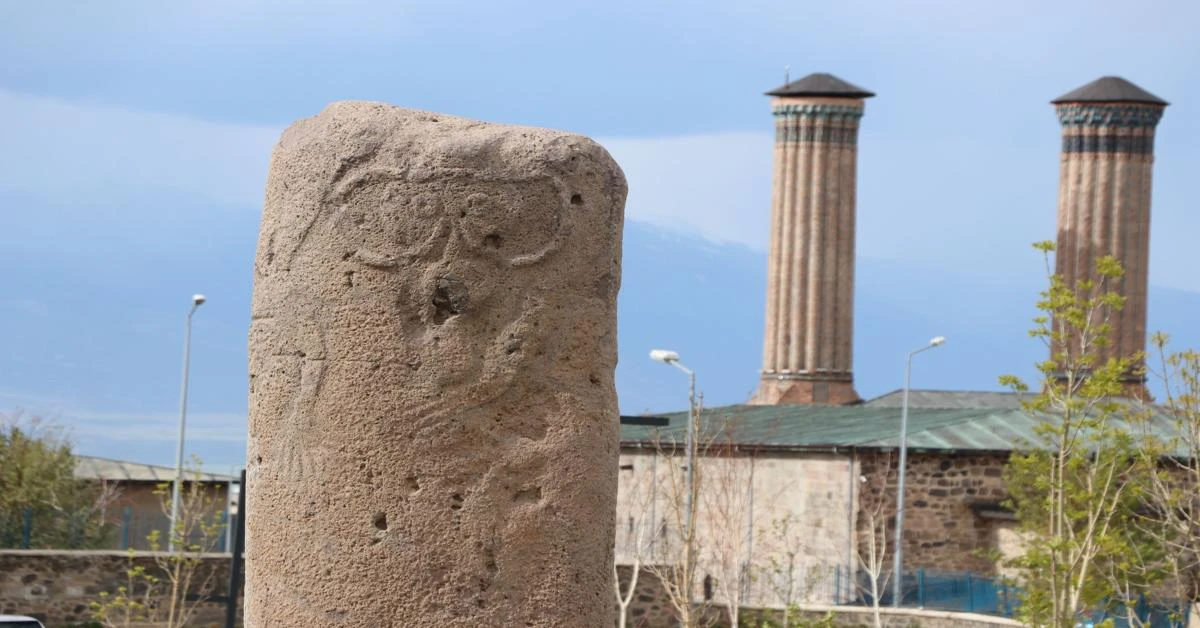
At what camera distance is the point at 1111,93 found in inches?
1478

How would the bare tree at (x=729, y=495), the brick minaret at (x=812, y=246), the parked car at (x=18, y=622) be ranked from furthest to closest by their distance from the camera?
the brick minaret at (x=812, y=246), the bare tree at (x=729, y=495), the parked car at (x=18, y=622)

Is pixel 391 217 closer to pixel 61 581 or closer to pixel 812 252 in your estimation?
pixel 61 581

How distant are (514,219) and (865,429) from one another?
25138mm

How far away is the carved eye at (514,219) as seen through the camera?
14.5 feet

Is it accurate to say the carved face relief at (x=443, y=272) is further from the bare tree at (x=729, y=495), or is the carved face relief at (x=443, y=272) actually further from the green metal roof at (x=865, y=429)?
the bare tree at (x=729, y=495)

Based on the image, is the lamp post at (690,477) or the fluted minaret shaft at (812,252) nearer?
the lamp post at (690,477)

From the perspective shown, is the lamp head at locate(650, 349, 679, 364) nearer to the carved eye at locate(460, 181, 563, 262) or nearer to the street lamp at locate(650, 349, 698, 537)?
the street lamp at locate(650, 349, 698, 537)

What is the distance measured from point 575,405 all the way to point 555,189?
1.61 ft

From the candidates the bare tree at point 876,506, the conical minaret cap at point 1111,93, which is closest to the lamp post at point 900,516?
the bare tree at point 876,506

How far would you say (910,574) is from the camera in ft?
85.1

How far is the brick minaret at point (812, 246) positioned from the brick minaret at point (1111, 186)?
4349 mm

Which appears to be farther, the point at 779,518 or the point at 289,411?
the point at 779,518

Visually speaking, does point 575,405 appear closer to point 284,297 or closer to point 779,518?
point 284,297

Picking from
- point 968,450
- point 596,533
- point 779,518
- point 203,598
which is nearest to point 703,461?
point 779,518
